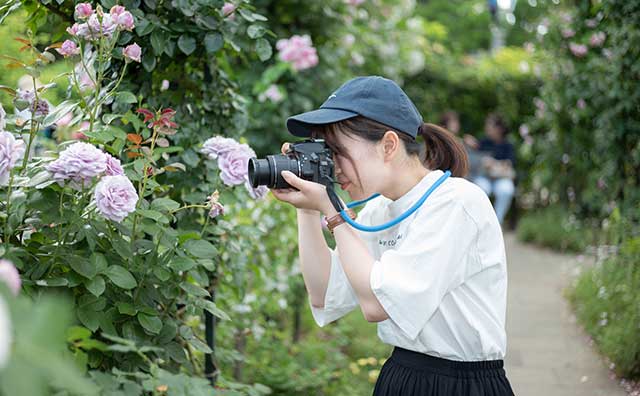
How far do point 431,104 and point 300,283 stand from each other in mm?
7299

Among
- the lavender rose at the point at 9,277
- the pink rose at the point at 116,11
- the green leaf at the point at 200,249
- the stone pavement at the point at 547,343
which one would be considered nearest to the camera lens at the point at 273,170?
the green leaf at the point at 200,249

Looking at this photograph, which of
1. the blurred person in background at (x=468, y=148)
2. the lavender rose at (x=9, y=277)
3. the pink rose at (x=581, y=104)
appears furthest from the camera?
the blurred person in background at (x=468, y=148)

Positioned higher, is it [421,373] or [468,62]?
[421,373]

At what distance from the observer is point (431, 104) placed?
36.3 ft

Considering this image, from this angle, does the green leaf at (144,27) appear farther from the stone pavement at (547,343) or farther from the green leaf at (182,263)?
the stone pavement at (547,343)

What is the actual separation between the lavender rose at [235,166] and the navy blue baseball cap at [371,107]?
0.23 meters

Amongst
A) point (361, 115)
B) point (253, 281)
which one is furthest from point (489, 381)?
point (253, 281)

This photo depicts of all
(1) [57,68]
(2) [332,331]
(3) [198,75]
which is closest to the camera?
(3) [198,75]

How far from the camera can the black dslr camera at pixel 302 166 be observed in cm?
196

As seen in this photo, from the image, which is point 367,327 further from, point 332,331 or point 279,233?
point 279,233

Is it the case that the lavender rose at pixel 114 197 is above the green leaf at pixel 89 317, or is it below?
above

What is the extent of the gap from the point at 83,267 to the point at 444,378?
36.9 inches

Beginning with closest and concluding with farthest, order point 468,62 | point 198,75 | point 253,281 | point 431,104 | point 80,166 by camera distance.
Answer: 1. point 80,166
2. point 198,75
3. point 253,281
4. point 431,104
5. point 468,62

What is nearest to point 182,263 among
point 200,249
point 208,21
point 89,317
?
point 200,249
